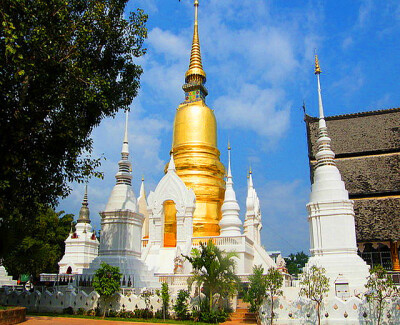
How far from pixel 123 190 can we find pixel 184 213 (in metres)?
4.88

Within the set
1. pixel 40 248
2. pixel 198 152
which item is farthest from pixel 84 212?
pixel 198 152

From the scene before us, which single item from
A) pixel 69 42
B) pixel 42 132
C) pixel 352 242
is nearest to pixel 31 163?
pixel 42 132

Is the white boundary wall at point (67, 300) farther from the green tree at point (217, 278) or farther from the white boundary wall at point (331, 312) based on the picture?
the white boundary wall at point (331, 312)

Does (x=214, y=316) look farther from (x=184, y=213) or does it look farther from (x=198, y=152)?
(x=198, y=152)

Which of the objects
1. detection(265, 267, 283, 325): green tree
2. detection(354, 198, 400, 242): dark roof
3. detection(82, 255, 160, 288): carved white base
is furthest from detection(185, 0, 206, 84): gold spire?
detection(265, 267, 283, 325): green tree

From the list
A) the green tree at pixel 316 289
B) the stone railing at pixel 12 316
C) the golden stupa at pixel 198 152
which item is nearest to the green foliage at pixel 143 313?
the stone railing at pixel 12 316

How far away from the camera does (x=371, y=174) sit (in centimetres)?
2114

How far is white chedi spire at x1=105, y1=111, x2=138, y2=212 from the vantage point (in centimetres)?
1733

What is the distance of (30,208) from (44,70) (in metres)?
4.67

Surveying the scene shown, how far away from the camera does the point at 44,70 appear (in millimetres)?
11203

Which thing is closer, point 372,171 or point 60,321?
point 60,321

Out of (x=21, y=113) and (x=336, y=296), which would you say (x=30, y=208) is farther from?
(x=336, y=296)

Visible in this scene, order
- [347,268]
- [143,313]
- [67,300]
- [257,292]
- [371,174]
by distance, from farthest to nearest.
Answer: [371,174]
[67,300]
[143,313]
[347,268]
[257,292]

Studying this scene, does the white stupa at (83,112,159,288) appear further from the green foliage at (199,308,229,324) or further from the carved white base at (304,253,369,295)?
the carved white base at (304,253,369,295)
